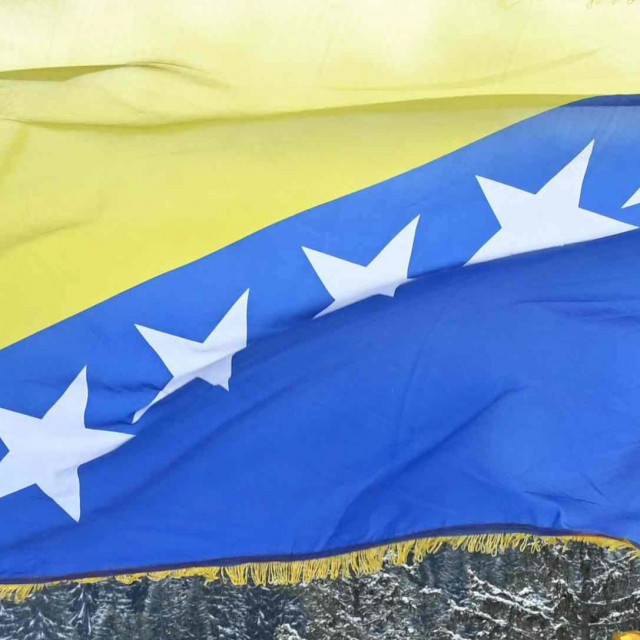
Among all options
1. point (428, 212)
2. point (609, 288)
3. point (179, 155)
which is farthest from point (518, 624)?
point (179, 155)

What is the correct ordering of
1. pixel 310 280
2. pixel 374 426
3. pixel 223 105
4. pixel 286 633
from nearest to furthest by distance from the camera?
pixel 223 105 < pixel 310 280 < pixel 374 426 < pixel 286 633

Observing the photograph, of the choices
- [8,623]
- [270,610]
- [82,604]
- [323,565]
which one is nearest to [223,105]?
[323,565]

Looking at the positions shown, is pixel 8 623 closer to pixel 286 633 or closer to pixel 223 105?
pixel 286 633

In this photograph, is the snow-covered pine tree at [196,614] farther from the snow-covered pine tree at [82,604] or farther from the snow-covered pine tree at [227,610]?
the snow-covered pine tree at [82,604]

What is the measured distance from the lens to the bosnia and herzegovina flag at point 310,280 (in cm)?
120

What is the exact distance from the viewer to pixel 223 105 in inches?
48.4

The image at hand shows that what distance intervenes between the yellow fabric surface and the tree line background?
1.40m

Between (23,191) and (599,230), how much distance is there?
2.78 ft

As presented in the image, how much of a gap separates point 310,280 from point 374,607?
1495 mm

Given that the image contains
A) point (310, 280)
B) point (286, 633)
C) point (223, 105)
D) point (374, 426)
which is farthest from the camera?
point (286, 633)

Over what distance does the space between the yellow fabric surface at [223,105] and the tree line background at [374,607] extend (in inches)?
55.2

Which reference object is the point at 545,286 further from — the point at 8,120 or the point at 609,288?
the point at 8,120

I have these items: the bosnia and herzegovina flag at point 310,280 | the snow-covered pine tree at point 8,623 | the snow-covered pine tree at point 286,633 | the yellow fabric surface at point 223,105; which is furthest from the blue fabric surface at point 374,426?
the snow-covered pine tree at point 8,623

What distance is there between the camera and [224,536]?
1.47 m
